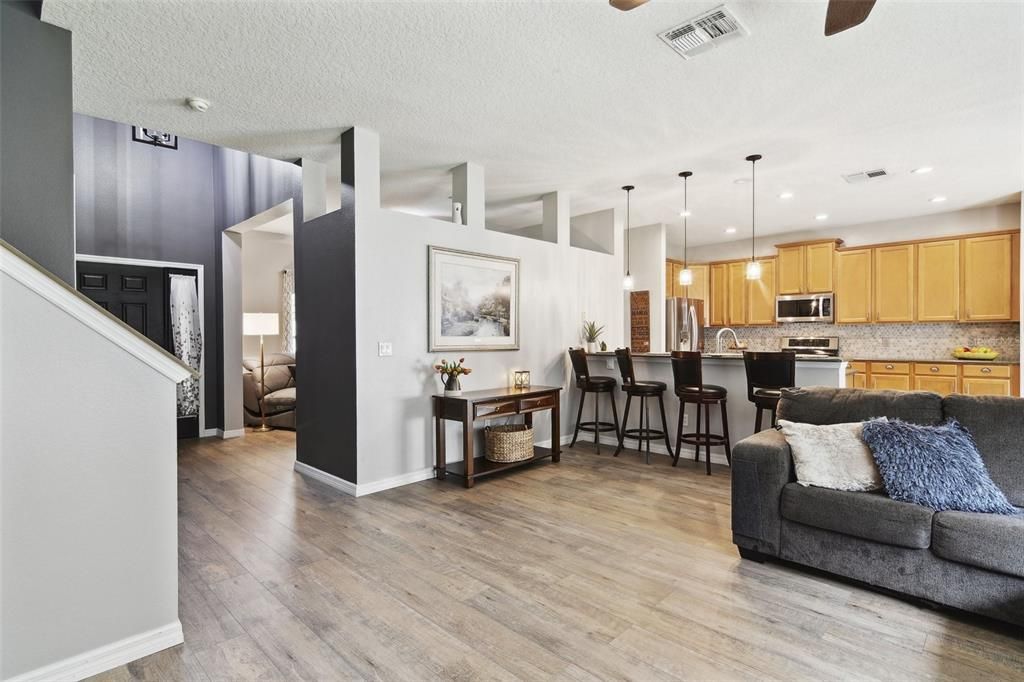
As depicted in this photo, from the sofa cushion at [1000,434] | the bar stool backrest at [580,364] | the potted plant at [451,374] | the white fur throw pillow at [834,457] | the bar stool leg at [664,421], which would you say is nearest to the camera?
the sofa cushion at [1000,434]

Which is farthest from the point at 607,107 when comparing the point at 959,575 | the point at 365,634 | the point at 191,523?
the point at 191,523

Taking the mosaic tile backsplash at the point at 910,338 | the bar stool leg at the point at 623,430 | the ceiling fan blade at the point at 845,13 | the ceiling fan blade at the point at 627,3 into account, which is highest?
the ceiling fan blade at the point at 627,3

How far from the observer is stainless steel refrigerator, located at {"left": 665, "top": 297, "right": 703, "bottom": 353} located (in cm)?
720

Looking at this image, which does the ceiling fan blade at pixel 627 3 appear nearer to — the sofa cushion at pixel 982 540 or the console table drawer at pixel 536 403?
the sofa cushion at pixel 982 540

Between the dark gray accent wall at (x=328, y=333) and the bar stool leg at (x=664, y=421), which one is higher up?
the dark gray accent wall at (x=328, y=333)

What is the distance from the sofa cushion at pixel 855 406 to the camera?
264 cm

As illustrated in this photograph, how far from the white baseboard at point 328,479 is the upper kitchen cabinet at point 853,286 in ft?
22.0

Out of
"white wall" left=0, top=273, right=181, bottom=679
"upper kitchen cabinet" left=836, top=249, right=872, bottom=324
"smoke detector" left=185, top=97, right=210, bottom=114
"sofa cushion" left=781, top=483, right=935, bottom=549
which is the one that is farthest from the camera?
"upper kitchen cabinet" left=836, top=249, right=872, bottom=324

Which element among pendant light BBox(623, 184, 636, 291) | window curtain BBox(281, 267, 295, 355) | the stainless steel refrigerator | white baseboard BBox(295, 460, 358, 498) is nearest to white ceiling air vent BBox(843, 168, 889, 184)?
pendant light BBox(623, 184, 636, 291)

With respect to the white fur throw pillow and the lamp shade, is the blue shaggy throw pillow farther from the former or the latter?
the lamp shade

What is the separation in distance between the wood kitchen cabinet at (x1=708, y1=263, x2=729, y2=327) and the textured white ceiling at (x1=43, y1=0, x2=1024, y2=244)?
321 cm

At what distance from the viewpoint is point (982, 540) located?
2.04m

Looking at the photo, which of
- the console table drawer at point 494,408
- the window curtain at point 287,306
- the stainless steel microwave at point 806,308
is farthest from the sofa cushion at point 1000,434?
the window curtain at point 287,306

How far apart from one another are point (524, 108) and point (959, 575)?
11.2 ft
